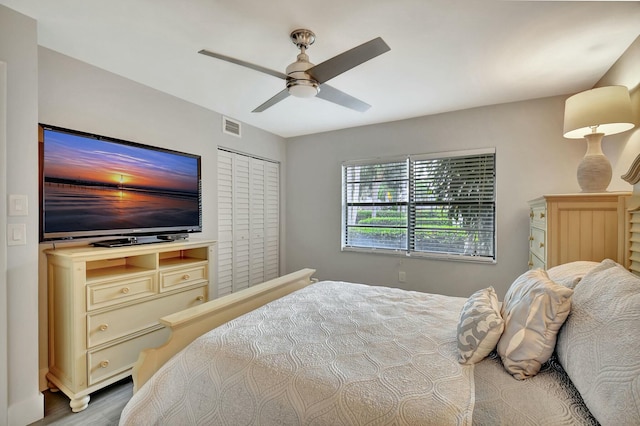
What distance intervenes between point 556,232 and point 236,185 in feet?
10.6

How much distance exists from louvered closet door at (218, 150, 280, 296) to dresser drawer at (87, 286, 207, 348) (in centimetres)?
98

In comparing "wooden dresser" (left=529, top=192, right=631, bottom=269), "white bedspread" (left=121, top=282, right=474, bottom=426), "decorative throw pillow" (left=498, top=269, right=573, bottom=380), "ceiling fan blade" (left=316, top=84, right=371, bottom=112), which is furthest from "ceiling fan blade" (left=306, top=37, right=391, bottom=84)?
"wooden dresser" (left=529, top=192, right=631, bottom=269)

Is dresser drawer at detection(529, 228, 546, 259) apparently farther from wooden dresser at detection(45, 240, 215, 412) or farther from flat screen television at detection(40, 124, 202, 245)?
flat screen television at detection(40, 124, 202, 245)

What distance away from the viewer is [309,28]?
182cm

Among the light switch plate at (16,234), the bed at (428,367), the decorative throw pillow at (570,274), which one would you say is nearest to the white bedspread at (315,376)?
the bed at (428,367)

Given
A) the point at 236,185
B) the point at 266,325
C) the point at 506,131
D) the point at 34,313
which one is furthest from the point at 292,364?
the point at 506,131

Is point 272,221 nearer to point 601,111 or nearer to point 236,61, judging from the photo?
point 236,61

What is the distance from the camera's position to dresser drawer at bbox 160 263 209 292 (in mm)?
2354

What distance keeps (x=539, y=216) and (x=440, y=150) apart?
4.47 ft

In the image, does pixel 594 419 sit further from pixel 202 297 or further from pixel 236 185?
pixel 236 185

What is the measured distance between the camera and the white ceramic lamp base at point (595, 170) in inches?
76.5

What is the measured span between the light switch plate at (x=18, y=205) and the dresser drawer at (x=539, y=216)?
11.4 feet

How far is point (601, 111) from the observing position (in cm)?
180

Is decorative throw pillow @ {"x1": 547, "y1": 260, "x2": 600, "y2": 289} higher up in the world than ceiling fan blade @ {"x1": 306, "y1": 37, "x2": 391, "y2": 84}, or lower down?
lower down
